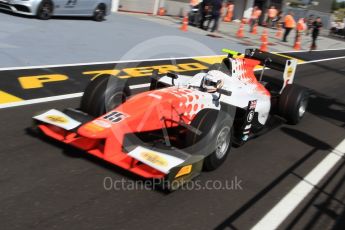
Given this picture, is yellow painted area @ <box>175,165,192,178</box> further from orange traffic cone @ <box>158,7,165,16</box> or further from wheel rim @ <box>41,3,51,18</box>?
orange traffic cone @ <box>158,7,165,16</box>

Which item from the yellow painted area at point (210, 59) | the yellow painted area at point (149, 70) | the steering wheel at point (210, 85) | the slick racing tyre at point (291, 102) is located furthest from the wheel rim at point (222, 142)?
the yellow painted area at point (210, 59)

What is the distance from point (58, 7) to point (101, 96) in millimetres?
10392

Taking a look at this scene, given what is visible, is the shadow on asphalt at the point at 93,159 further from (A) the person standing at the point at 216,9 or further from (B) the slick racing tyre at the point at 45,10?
(A) the person standing at the point at 216,9

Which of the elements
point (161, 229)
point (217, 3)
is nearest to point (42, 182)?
point (161, 229)

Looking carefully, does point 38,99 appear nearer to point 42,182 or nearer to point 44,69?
point 44,69

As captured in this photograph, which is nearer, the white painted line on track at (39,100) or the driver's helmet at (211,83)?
the driver's helmet at (211,83)

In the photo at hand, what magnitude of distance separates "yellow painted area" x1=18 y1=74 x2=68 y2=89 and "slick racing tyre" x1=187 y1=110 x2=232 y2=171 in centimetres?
408

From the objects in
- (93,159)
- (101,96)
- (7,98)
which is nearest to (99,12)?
(7,98)

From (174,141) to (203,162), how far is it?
546mm

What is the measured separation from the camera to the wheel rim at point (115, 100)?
19.3ft

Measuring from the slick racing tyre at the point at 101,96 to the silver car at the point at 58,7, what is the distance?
364 inches

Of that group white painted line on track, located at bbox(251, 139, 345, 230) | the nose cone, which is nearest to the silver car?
the nose cone

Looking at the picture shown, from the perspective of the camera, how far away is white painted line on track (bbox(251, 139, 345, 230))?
15.1 feet

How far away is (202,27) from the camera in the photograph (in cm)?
2238
